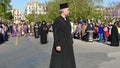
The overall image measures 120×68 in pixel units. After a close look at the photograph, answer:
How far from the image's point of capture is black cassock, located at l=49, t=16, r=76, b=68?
9797 mm

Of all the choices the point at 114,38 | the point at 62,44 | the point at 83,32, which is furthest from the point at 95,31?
the point at 62,44

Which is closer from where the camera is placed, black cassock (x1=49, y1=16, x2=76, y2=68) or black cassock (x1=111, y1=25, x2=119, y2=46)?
black cassock (x1=49, y1=16, x2=76, y2=68)

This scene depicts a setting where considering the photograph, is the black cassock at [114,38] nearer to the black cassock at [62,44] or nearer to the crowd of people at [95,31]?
the crowd of people at [95,31]

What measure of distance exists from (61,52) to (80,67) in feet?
17.7

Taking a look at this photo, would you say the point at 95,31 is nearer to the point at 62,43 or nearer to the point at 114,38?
the point at 114,38

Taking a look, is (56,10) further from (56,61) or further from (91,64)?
(56,61)

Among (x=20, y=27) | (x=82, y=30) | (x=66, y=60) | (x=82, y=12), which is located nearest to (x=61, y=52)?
(x=66, y=60)

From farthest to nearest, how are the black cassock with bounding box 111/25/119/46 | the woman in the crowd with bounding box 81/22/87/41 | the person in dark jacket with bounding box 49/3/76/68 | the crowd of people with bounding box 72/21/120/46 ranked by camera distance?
the woman in the crowd with bounding box 81/22/87/41, the crowd of people with bounding box 72/21/120/46, the black cassock with bounding box 111/25/119/46, the person in dark jacket with bounding box 49/3/76/68

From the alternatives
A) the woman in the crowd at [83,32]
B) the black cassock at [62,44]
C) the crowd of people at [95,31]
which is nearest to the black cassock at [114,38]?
the crowd of people at [95,31]

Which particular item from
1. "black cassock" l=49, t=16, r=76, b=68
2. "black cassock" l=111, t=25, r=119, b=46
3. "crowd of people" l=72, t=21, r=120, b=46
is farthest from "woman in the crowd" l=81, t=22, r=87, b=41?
"black cassock" l=49, t=16, r=76, b=68

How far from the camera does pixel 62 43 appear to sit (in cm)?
982

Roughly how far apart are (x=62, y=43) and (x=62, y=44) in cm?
2

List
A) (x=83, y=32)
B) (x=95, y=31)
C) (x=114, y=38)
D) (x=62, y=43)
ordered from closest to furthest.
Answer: (x=62, y=43), (x=114, y=38), (x=83, y=32), (x=95, y=31)

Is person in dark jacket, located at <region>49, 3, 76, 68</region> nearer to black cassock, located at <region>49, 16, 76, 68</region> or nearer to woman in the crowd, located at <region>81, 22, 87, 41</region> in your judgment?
black cassock, located at <region>49, 16, 76, 68</region>
